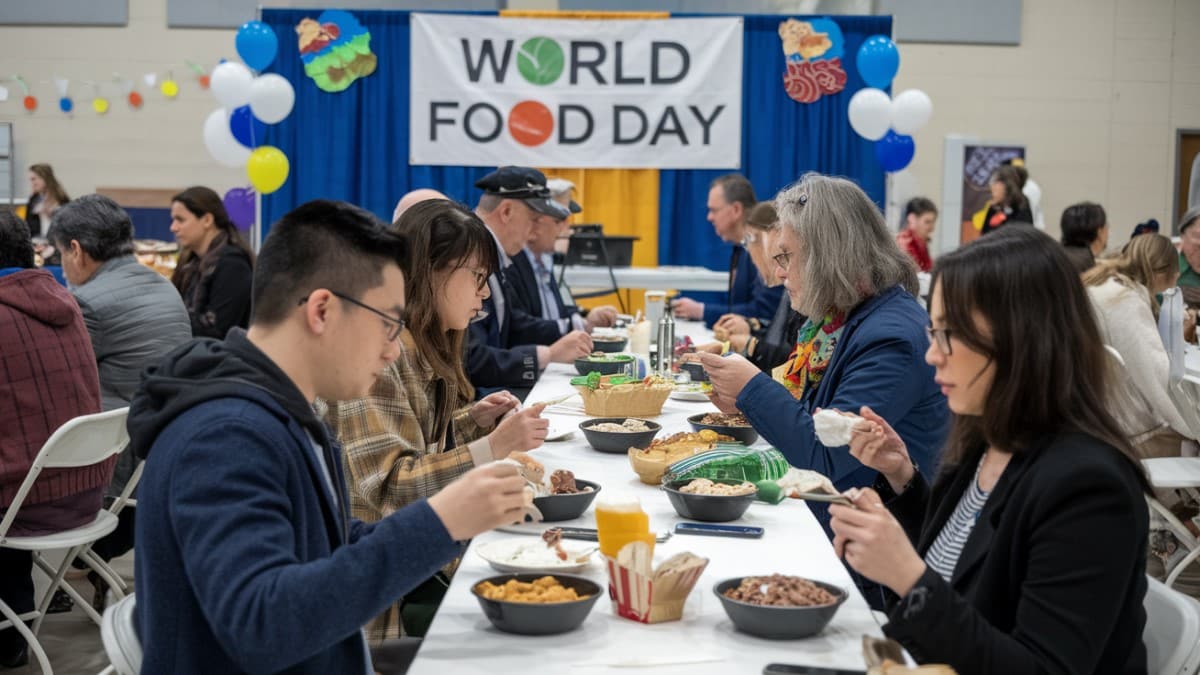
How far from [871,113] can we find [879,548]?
7353mm

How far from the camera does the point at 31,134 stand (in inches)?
412

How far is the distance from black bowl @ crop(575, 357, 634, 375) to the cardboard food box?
232 centimetres

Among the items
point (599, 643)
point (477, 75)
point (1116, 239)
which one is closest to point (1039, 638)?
point (599, 643)

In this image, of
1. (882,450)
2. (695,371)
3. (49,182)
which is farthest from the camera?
(49,182)

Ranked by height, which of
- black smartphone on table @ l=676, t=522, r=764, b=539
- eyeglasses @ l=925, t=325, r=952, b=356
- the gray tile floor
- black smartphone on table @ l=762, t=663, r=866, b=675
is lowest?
the gray tile floor

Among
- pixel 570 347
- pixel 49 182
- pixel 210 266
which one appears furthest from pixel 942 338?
pixel 49 182

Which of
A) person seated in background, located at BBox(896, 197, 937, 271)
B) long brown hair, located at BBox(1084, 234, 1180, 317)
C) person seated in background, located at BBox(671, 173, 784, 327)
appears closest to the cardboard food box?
long brown hair, located at BBox(1084, 234, 1180, 317)

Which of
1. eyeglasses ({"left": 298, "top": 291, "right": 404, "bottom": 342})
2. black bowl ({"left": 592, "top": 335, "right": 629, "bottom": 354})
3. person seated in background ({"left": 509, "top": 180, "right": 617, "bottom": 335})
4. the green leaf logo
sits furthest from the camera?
the green leaf logo

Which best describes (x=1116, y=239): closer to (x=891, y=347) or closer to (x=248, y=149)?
(x=248, y=149)

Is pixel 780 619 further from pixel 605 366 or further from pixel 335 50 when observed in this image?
pixel 335 50

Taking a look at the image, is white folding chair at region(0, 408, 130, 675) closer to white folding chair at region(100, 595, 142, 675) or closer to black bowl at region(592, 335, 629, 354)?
white folding chair at region(100, 595, 142, 675)

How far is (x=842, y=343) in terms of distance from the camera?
8.64 ft

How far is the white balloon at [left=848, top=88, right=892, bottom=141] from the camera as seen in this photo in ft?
27.4

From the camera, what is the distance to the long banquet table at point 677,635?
57.0 inches
